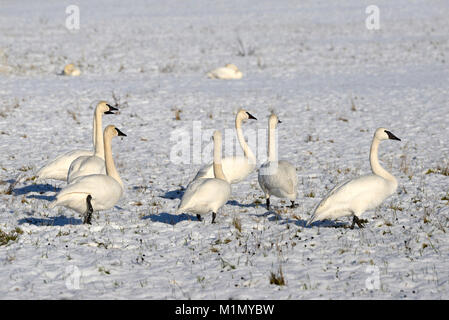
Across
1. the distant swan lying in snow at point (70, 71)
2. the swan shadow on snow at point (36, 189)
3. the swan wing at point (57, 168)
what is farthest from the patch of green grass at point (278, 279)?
the distant swan lying in snow at point (70, 71)

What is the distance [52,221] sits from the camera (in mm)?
9695

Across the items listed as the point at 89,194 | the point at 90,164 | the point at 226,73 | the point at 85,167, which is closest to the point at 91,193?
the point at 89,194

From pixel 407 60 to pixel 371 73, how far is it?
3.70 m

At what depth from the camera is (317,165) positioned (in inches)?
550

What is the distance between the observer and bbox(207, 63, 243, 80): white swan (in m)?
25.6

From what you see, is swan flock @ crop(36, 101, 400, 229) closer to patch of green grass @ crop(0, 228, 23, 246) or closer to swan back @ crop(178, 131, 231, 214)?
swan back @ crop(178, 131, 231, 214)

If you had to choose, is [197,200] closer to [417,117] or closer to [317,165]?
[317,165]

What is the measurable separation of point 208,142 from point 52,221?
747cm

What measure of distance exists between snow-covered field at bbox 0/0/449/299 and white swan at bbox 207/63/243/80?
19.5 inches

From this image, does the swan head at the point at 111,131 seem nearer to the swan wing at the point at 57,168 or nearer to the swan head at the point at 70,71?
the swan wing at the point at 57,168

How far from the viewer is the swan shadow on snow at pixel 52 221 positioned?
9567mm

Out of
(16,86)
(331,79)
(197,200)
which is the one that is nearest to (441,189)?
(197,200)

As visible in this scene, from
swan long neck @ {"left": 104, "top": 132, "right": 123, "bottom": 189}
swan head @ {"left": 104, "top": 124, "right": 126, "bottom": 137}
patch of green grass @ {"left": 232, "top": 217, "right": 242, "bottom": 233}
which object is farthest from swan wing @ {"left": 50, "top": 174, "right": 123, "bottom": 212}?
patch of green grass @ {"left": 232, "top": 217, "right": 242, "bottom": 233}
